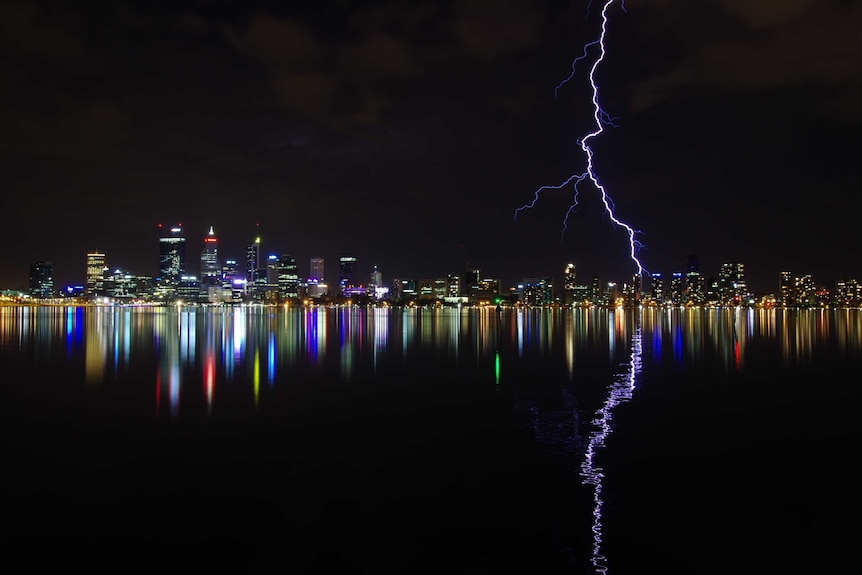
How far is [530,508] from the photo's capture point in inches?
356

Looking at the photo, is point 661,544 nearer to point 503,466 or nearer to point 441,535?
point 441,535

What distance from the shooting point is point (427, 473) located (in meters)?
10.9

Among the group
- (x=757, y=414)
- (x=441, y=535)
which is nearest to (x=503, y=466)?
(x=441, y=535)

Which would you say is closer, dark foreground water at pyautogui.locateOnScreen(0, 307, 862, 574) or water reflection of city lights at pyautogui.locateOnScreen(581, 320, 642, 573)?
dark foreground water at pyautogui.locateOnScreen(0, 307, 862, 574)

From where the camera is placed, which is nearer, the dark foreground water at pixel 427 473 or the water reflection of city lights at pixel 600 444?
the dark foreground water at pixel 427 473

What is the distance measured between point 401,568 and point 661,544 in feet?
10.4

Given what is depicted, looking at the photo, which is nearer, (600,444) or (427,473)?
(427,473)

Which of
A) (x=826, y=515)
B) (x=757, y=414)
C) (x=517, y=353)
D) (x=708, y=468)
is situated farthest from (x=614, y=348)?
(x=826, y=515)

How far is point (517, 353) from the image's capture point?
33.5 metres

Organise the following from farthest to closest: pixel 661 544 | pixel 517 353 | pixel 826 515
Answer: pixel 517 353 → pixel 826 515 → pixel 661 544

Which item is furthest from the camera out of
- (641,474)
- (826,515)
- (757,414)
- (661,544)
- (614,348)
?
(614,348)

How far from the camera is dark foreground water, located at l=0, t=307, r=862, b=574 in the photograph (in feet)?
25.2

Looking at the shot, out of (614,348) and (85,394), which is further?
(614,348)

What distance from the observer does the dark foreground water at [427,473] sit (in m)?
7.68
